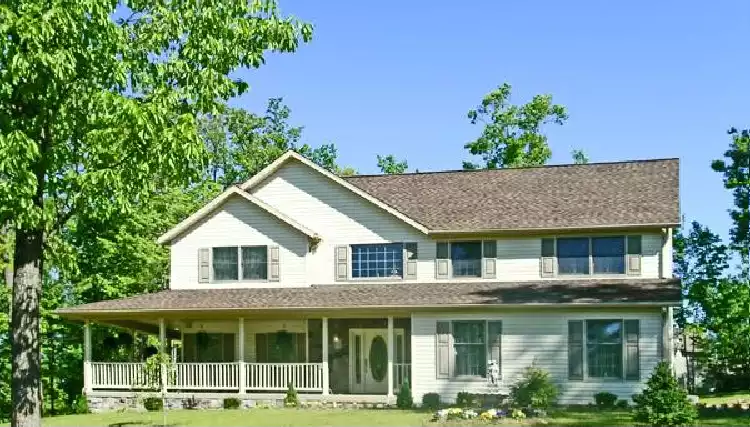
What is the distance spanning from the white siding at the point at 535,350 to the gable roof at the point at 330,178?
3.42 metres

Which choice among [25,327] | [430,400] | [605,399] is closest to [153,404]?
[430,400]

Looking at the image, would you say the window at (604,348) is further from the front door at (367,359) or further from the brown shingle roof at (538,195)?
the front door at (367,359)

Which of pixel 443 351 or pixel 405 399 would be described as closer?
pixel 405 399

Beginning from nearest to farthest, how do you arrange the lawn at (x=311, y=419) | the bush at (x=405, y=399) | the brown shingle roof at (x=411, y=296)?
the lawn at (x=311, y=419) → the brown shingle roof at (x=411, y=296) → the bush at (x=405, y=399)

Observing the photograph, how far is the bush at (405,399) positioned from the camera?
101 ft

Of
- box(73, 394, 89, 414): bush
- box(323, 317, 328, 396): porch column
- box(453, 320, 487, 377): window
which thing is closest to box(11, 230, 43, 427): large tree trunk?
box(323, 317, 328, 396): porch column

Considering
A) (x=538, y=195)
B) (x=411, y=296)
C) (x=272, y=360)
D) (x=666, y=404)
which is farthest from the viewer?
(x=538, y=195)

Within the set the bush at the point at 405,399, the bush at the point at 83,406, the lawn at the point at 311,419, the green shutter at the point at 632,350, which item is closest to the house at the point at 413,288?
the green shutter at the point at 632,350

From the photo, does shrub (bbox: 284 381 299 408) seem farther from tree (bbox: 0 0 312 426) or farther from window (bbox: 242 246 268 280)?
tree (bbox: 0 0 312 426)

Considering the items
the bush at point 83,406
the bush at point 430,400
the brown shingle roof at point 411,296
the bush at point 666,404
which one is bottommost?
the bush at point 83,406

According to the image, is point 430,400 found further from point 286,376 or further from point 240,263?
point 240,263

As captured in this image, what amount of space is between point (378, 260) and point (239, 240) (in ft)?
14.9

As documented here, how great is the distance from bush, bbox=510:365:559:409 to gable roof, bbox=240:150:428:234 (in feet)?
19.1

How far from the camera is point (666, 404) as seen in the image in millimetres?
22375
